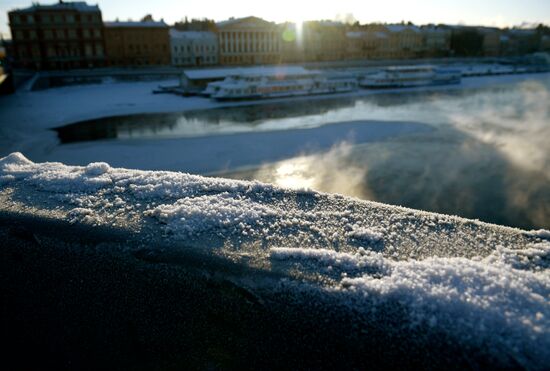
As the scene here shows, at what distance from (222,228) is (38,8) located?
222 ft

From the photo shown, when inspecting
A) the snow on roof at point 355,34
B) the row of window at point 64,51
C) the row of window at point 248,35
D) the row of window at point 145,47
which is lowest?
the row of window at point 64,51

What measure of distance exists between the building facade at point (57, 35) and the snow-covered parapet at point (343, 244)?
6325 cm

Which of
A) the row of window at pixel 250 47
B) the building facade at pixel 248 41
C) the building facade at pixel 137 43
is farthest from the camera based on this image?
the row of window at pixel 250 47

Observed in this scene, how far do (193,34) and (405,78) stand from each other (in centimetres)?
3771

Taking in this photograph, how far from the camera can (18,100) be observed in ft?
116

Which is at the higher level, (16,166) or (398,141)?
(16,166)

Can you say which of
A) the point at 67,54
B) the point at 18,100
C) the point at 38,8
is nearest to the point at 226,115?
the point at 18,100

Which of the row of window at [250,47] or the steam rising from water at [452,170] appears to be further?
the row of window at [250,47]

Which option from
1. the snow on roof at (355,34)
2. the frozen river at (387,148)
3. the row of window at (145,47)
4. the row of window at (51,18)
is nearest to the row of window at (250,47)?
the row of window at (145,47)

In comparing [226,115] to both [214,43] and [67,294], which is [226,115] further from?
[214,43]

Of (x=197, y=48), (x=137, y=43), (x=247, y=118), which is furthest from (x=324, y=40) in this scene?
(x=247, y=118)

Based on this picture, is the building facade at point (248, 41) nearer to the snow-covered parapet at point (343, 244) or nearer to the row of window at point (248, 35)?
the row of window at point (248, 35)

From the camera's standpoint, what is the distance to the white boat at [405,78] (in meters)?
51.3

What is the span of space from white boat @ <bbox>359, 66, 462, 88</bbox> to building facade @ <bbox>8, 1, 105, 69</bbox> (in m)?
41.1
